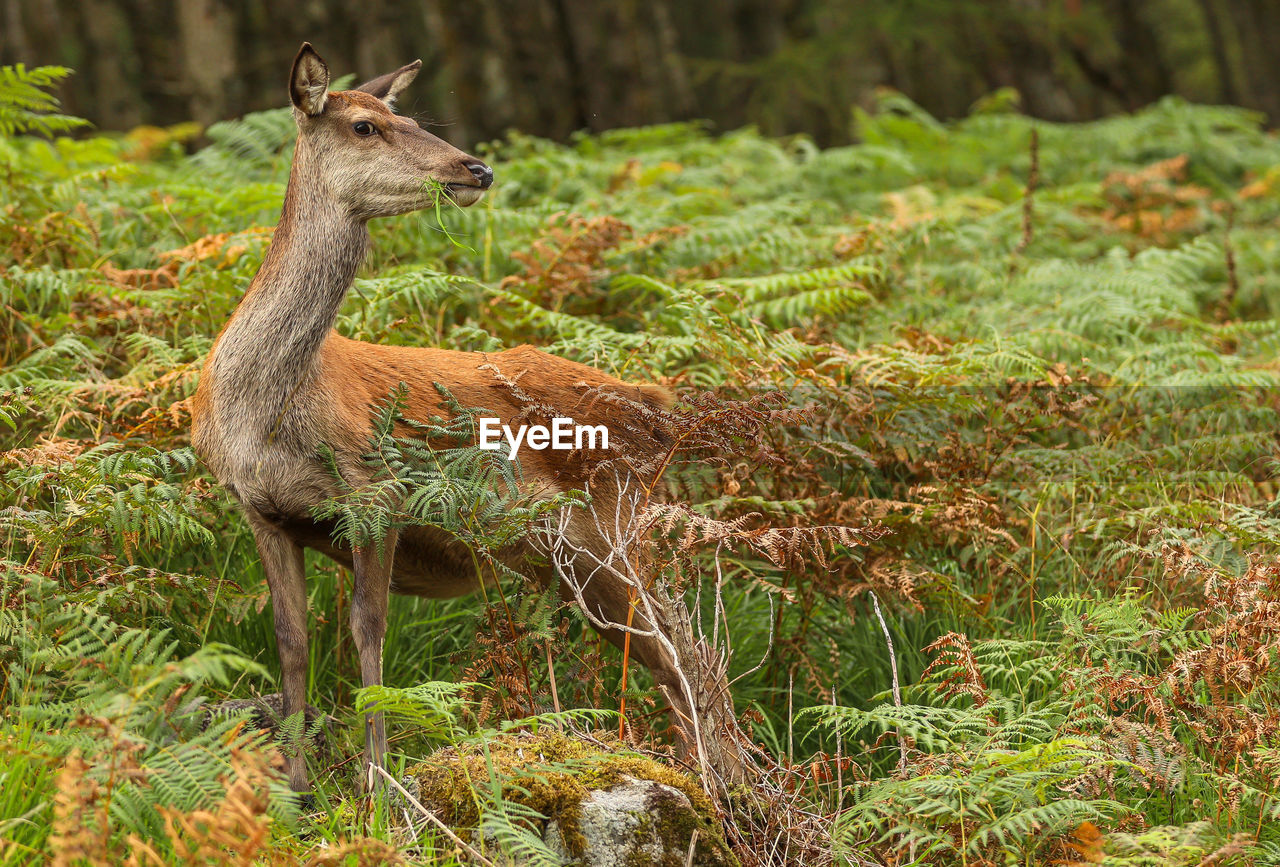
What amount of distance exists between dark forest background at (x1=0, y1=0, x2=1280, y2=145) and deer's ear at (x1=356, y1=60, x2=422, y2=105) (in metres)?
4.89

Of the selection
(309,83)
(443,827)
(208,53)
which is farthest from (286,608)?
(208,53)

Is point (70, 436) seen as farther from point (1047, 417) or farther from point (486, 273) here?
point (1047, 417)

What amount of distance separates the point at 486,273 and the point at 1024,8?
12.4 metres

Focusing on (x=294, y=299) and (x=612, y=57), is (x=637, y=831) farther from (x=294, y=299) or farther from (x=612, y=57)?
(x=612, y=57)

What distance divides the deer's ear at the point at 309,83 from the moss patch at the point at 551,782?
225 centimetres

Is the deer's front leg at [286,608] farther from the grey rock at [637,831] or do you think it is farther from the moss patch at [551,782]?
the grey rock at [637,831]

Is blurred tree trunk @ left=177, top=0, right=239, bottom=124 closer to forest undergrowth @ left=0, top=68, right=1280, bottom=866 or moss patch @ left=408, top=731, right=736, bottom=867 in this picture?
forest undergrowth @ left=0, top=68, right=1280, bottom=866

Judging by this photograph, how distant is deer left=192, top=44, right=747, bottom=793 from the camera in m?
3.90

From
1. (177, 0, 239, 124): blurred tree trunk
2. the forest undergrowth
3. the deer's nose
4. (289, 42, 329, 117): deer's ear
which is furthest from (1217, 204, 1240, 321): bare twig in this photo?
(177, 0, 239, 124): blurred tree trunk

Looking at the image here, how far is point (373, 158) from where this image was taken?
13.5 feet

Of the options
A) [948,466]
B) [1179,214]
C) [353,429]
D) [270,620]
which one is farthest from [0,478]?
[1179,214]

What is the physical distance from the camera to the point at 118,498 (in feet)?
13.3

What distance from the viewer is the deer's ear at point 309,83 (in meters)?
3.98

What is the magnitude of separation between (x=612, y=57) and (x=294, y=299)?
11.9m
